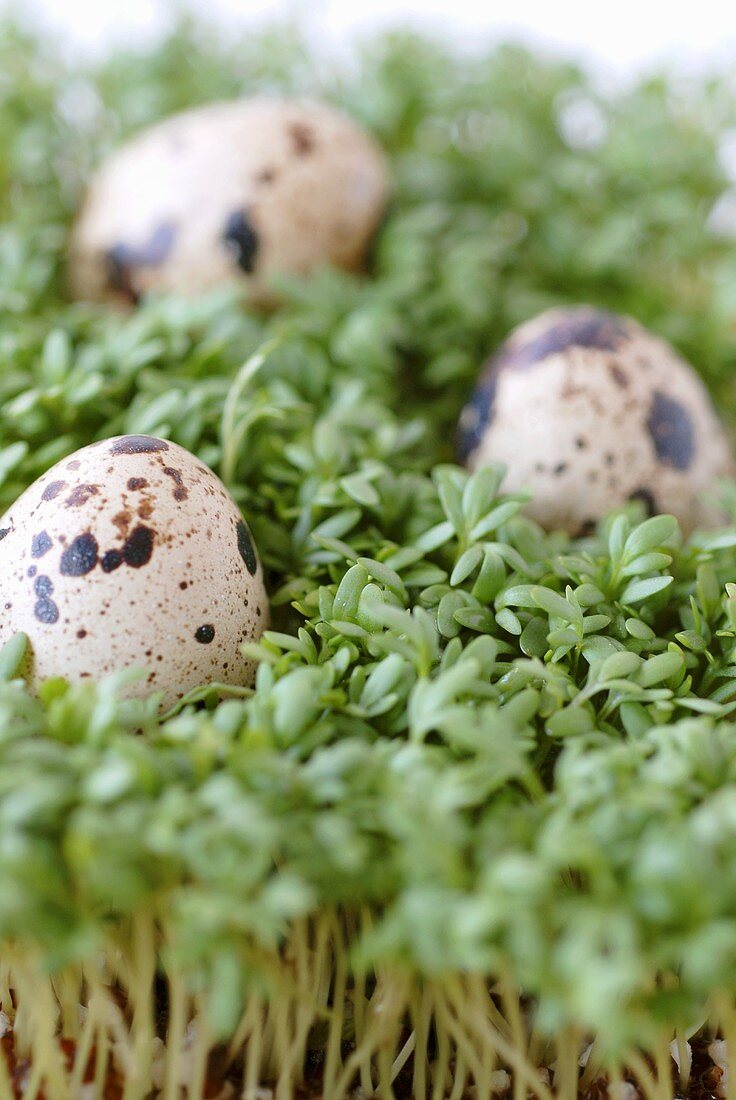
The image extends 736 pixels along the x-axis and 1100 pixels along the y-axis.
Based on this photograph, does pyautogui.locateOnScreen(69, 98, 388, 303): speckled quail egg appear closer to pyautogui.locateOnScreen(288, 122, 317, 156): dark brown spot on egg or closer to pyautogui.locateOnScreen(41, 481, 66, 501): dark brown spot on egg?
pyautogui.locateOnScreen(288, 122, 317, 156): dark brown spot on egg

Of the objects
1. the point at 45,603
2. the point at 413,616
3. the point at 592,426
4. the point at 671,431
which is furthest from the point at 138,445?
the point at 671,431

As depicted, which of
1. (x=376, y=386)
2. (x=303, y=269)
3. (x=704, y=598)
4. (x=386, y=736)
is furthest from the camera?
(x=303, y=269)

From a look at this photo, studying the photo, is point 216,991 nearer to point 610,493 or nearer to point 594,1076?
point 594,1076

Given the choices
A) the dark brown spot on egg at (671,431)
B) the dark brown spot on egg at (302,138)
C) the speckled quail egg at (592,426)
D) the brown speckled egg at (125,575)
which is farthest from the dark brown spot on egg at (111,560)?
the dark brown spot on egg at (302,138)

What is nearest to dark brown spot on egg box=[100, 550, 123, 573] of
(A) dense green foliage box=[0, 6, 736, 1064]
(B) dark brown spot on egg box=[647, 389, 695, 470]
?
(A) dense green foliage box=[0, 6, 736, 1064]

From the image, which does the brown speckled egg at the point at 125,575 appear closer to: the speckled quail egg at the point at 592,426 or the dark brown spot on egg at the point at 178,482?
the dark brown spot on egg at the point at 178,482

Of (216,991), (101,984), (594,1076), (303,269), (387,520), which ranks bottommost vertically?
(594,1076)

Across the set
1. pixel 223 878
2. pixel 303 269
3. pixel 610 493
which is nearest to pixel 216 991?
pixel 223 878
